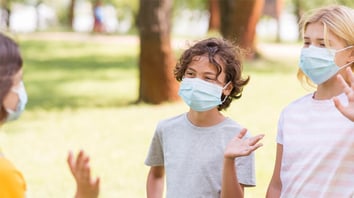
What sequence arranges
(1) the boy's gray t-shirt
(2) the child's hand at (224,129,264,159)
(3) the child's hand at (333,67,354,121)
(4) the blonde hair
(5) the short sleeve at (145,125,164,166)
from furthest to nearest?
(5) the short sleeve at (145,125,164,166)
(1) the boy's gray t-shirt
(4) the blonde hair
(2) the child's hand at (224,129,264,159)
(3) the child's hand at (333,67,354,121)

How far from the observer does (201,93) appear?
13.1ft

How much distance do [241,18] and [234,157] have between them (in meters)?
14.6

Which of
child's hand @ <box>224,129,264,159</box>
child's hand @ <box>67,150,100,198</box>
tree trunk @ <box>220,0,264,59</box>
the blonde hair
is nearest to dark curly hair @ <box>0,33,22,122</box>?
child's hand @ <box>67,150,100,198</box>

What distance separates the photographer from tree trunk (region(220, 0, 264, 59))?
17750 mm

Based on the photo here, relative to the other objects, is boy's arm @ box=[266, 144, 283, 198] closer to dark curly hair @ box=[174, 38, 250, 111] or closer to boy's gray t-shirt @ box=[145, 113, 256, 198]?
boy's gray t-shirt @ box=[145, 113, 256, 198]

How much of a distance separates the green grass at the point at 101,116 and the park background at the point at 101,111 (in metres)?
0.01

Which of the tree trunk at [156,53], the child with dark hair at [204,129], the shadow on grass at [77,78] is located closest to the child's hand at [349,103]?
the child with dark hair at [204,129]

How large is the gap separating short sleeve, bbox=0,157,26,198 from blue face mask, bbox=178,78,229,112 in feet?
4.06

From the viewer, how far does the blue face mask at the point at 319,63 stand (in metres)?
3.79

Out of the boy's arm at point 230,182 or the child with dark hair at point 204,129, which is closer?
the boy's arm at point 230,182

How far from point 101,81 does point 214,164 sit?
12.3 meters

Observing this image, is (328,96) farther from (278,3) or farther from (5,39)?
(278,3)

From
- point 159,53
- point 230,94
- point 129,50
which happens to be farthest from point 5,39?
point 129,50

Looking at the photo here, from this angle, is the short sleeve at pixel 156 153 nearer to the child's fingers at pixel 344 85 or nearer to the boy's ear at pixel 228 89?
the boy's ear at pixel 228 89
